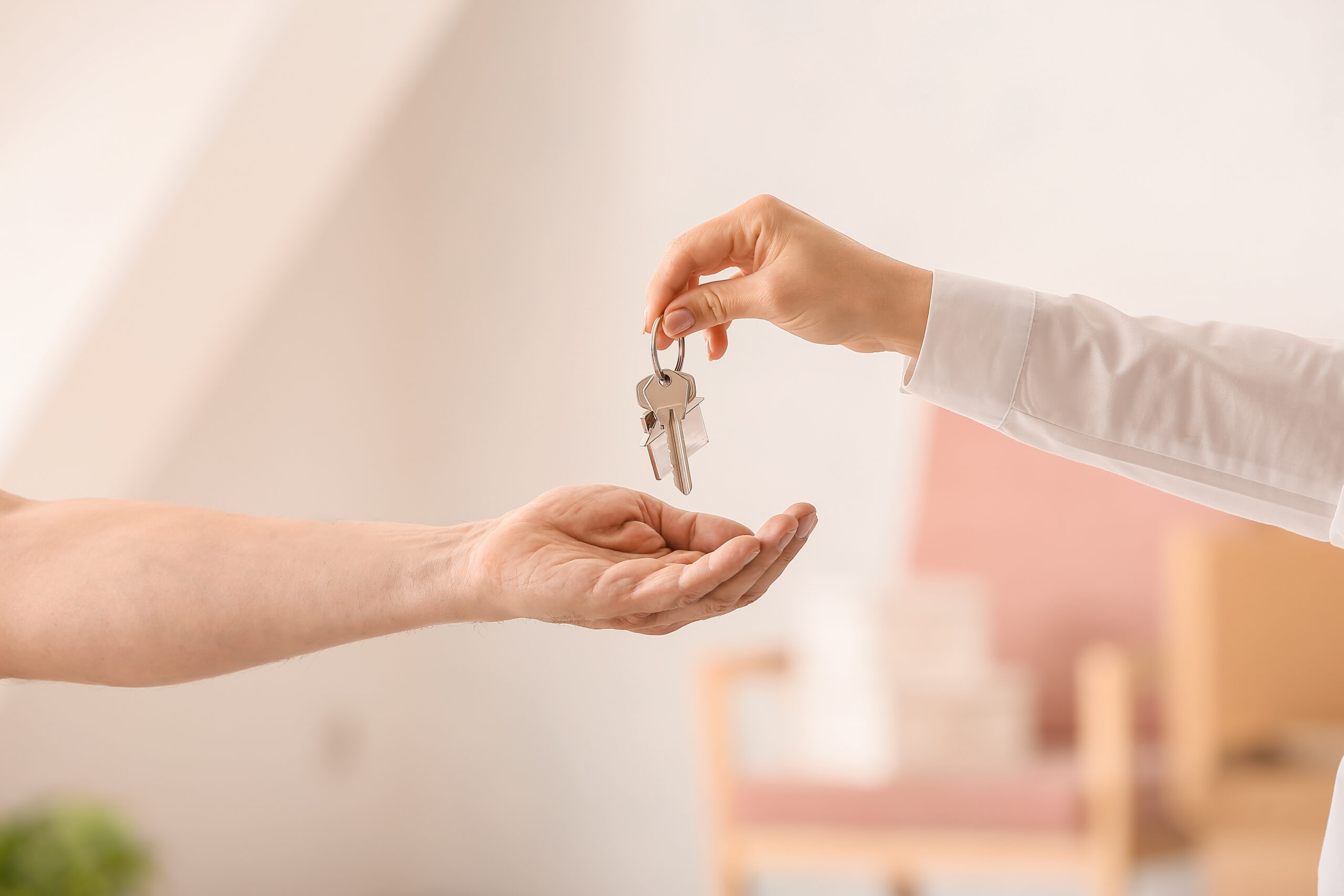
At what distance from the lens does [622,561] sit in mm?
849

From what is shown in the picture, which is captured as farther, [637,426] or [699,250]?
[637,426]


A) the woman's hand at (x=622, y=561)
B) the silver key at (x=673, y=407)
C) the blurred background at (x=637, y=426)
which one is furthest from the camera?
the blurred background at (x=637, y=426)

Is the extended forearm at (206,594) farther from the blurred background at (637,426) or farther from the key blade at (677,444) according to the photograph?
the blurred background at (637,426)

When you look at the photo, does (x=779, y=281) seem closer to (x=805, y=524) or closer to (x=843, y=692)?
(x=805, y=524)

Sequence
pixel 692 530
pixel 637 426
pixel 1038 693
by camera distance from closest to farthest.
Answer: pixel 692 530
pixel 1038 693
pixel 637 426

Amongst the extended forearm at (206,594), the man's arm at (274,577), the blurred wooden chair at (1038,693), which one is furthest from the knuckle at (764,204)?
the blurred wooden chair at (1038,693)

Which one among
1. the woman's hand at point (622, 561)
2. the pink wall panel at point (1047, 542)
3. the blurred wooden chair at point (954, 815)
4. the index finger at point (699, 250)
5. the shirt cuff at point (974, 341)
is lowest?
the blurred wooden chair at point (954, 815)

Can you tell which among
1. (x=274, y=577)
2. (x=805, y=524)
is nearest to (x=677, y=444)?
(x=805, y=524)

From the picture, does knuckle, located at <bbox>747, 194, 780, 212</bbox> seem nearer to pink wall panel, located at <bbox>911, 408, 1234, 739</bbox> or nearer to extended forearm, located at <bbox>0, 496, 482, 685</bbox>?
extended forearm, located at <bbox>0, 496, 482, 685</bbox>

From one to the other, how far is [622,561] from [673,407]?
12 cm

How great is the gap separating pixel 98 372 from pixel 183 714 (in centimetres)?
92

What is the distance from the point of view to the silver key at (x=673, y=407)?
873 mm

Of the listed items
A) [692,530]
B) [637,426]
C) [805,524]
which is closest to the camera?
[805,524]

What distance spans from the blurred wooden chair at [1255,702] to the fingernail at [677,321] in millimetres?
1174
